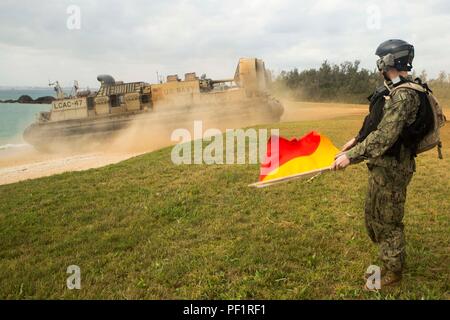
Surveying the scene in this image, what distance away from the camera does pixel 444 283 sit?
3.95m

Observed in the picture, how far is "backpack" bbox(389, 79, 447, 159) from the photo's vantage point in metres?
3.46

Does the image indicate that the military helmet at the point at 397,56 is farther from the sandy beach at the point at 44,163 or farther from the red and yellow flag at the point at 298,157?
the sandy beach at the point at 44,163

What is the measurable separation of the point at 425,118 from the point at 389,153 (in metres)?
0.41

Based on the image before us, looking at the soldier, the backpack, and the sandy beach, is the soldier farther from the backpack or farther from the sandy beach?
the sandy beach

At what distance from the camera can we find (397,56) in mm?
3551

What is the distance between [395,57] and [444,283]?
219 cm

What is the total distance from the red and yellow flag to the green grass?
1.00 metres

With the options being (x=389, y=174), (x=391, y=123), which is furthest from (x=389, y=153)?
(x=391, y=123)

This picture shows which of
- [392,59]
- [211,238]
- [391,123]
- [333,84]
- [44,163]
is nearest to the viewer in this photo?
[391,123]

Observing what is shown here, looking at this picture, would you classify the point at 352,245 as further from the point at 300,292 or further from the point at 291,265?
the point at 300,292

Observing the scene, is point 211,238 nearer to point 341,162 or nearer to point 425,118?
point 341,162

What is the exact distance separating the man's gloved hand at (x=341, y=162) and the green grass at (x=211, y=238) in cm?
118

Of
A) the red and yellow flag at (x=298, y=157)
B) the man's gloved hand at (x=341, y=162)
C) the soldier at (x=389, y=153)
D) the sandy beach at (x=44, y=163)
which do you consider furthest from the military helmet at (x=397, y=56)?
the sandy beach at (x=44, y=163)

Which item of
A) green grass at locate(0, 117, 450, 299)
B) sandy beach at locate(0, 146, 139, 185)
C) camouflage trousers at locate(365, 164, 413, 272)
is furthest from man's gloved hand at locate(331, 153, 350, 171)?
sandy beach at locate(0, 146, 139, 185)
